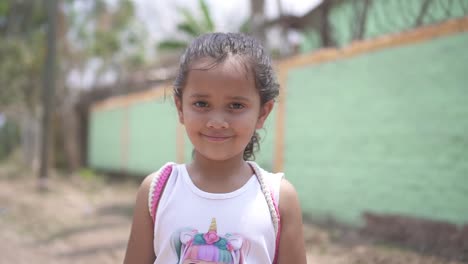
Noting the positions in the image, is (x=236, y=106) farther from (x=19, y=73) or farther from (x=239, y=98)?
(x=19, y=73)

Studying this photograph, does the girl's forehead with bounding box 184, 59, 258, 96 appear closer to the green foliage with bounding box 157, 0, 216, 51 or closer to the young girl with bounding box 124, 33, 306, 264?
the young girl with bounding box 124, 33, 306, 264

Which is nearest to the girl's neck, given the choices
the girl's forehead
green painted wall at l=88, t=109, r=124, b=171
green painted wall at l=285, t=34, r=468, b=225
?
the girl's forehead

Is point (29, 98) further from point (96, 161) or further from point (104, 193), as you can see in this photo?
point (104, 193)

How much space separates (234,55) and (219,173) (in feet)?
1.28

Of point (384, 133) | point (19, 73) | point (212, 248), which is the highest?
point (19, 73)

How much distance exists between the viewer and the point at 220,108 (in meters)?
1.36

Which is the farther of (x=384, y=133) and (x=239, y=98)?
(x=384, y=133)

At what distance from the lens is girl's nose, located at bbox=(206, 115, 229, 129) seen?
133 centimetres

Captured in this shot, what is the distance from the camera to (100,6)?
55.1ft

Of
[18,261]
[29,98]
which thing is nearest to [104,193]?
[29,98]

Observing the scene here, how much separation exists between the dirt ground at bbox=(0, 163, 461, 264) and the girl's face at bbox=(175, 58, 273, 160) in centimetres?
245

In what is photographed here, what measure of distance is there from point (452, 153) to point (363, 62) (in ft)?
4.72

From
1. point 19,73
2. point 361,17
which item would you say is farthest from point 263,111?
point 19,73

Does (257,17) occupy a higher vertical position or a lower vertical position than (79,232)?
higher
